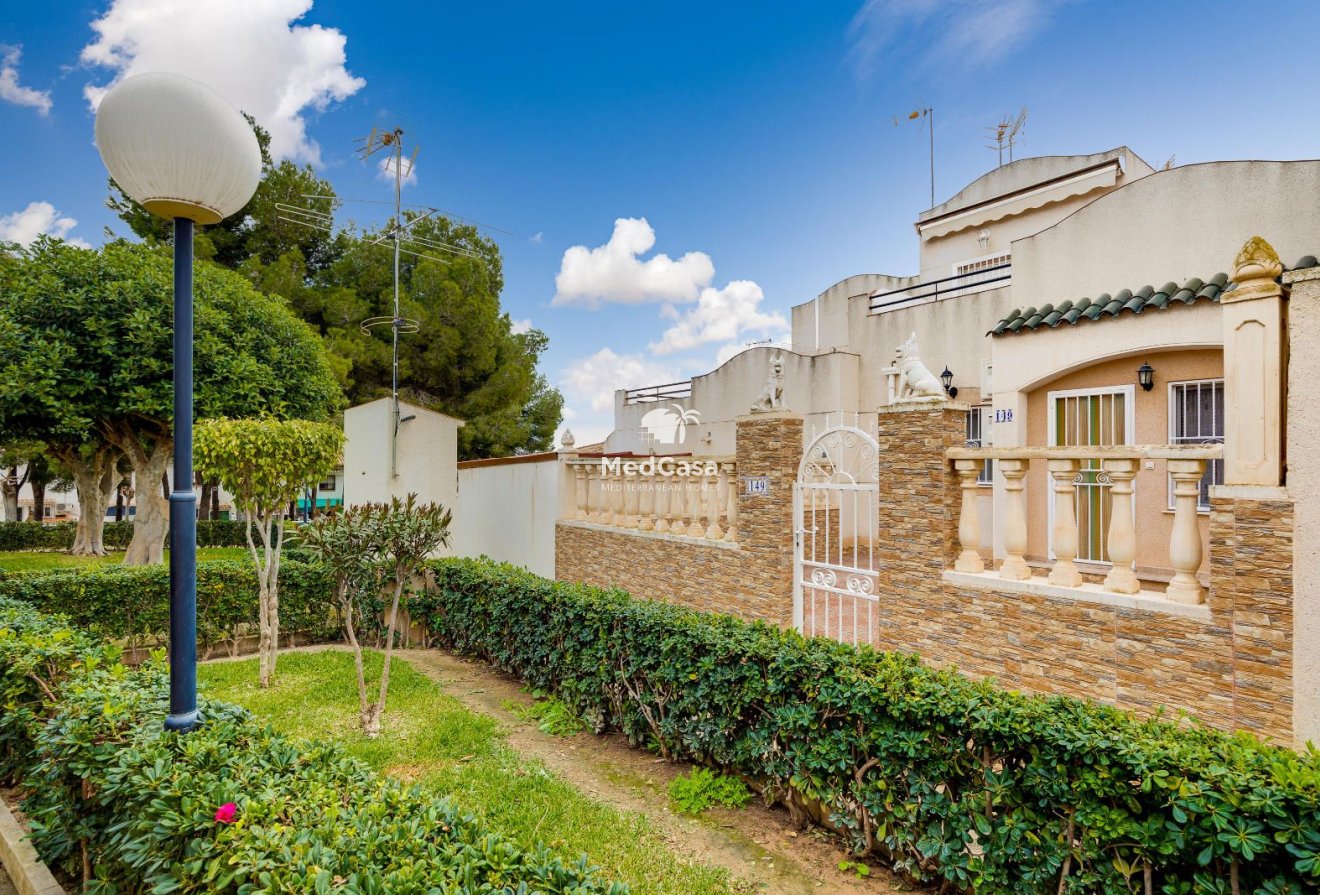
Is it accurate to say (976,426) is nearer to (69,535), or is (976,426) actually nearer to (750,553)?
(750,553)

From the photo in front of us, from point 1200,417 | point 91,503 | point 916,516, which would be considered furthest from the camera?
point 91,503

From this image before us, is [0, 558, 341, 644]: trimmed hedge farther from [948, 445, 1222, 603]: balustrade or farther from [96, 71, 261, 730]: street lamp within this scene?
[948, 445, 1222, 603]: balustrade

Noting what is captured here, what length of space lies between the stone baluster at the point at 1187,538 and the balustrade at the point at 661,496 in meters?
4.10

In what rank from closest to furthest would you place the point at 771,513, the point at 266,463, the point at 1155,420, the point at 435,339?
the point at 266,463, the point at 771,513, the point at 1155,420, the point at 435,339

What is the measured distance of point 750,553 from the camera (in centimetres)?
696

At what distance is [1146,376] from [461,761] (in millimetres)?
8514

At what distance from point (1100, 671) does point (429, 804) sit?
14.1ft

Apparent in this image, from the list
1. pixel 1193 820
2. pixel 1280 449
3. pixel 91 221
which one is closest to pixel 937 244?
pixel 1280 449

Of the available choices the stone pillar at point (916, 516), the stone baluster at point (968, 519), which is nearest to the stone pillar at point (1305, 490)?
the stone baluster at point (968, 519)

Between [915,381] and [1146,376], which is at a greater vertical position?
[1146,376]

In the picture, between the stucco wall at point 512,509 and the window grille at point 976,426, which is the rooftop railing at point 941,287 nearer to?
the window grille at point 976,426

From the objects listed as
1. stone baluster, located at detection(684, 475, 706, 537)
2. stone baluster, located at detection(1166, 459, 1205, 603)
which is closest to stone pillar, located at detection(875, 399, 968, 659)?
stone baluster, located at detection(1166, 459, 1205, 603)

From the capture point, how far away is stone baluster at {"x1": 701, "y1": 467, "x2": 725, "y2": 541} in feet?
24.7

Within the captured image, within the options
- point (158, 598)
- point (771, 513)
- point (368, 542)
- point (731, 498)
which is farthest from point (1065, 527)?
point (158, 598)
